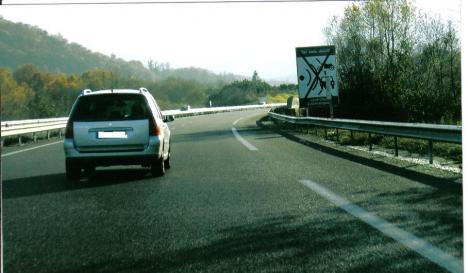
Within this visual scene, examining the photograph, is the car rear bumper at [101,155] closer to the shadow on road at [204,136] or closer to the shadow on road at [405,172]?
the shadow on road at [405,172]

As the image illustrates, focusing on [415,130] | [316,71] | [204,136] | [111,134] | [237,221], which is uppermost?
[316,71]

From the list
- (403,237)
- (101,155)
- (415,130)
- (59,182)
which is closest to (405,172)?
(415,130)

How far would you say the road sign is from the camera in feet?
68.4

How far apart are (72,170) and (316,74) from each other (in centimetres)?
1307

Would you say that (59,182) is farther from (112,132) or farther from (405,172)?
(405,172)

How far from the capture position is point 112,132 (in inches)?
385

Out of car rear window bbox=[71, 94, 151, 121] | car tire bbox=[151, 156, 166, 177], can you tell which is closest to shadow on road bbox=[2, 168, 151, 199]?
car tire bbox=[151, 156, 166, 177]

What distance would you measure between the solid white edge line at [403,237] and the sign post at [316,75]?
45.1 feet

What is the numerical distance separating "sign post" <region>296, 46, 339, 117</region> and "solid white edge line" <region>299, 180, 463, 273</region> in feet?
45.1

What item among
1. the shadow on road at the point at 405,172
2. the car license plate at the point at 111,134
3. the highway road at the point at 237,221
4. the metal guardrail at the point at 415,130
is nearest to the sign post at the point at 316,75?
the metal guardrail at the point at 415,130

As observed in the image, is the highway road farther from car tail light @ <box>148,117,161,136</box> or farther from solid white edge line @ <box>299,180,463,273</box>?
car tail light @ <box>148,117,161,136</box>

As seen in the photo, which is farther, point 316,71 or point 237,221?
point 316,71

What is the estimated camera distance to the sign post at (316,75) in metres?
20.9

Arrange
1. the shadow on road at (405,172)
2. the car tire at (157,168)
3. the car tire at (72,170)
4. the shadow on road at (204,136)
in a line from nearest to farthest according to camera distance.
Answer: the shadow on road at (405,172) < the car tire at (72,170) < the car tire at (157,168) < the shadow on road at (204,136)
